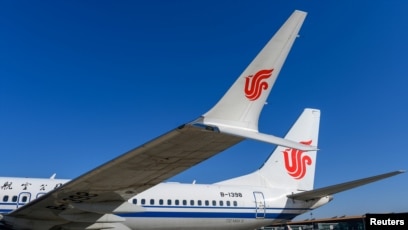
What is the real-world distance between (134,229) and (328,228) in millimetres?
47705

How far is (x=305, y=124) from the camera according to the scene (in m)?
18.6

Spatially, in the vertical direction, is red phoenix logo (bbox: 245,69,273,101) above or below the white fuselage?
above

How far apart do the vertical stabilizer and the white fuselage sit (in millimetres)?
8463

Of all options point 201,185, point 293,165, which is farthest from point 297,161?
point 201,185

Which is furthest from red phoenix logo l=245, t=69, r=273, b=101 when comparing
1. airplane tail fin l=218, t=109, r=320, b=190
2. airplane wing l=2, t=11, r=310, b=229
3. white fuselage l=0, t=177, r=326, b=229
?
airplane tail fin l=218, t=109, r=320, b=190

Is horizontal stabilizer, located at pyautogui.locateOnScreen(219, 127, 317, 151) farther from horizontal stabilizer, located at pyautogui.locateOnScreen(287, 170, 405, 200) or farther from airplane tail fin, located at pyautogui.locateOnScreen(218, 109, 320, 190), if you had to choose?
airplane tail fin, located at pyautogui.locateOnScreen(218, 109, 320, 190)

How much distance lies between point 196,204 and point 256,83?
9542 mm

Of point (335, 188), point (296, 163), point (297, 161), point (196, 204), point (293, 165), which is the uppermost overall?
point (297, 161)

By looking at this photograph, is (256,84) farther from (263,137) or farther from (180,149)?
(180,149)

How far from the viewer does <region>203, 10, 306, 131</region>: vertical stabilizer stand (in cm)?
571

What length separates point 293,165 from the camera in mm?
17844

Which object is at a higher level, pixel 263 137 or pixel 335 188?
pixel 335 188

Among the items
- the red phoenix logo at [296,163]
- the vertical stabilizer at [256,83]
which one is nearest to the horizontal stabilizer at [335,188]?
the red phoenix logo at [296,163]

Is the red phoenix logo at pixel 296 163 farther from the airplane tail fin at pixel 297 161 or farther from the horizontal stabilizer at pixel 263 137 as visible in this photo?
the horizontal stabilizer at pixel 263 137
